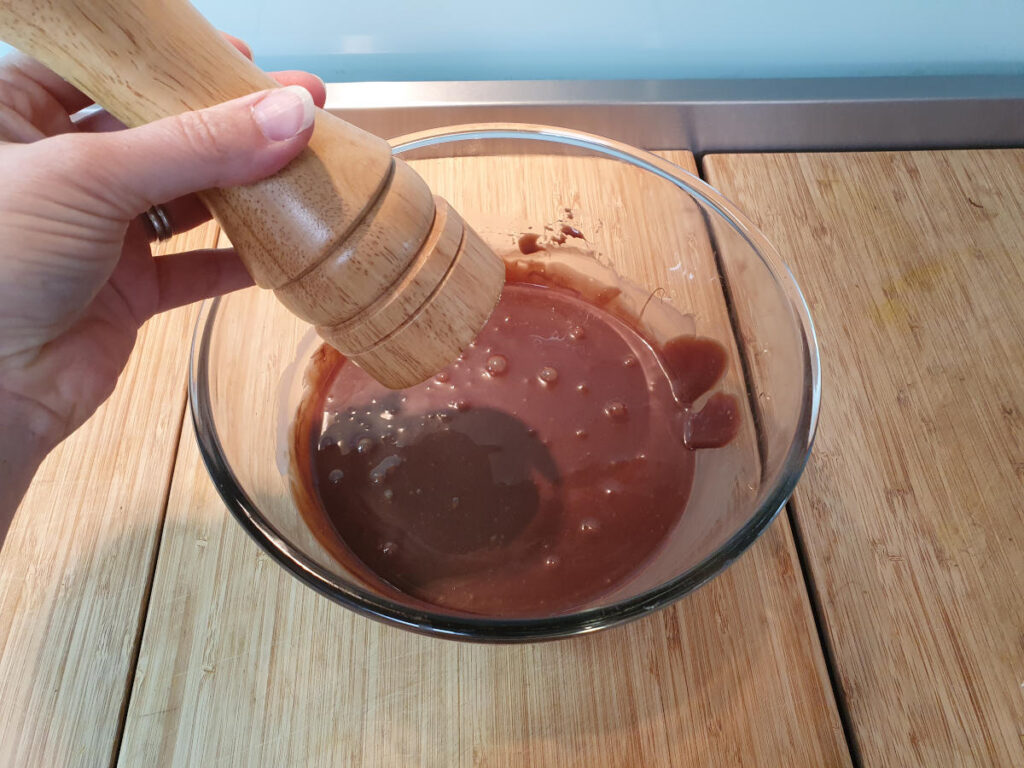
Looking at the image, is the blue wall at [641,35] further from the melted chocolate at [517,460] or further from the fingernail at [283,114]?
the fingernail at [283,114]

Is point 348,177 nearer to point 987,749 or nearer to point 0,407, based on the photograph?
point 0,407

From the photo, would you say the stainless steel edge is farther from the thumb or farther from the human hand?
the thumb

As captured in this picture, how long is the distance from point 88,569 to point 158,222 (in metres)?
0.37

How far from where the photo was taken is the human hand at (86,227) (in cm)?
51

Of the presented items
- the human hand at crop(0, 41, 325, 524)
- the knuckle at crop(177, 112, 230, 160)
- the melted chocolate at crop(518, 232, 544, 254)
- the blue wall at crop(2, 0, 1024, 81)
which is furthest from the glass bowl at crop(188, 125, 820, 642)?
the blue wall at crop(2, 0, 1024, 81)

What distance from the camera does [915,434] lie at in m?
0.86

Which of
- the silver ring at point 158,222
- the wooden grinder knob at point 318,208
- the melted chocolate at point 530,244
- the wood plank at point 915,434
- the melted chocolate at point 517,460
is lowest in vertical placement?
the wood plank at point 915,434

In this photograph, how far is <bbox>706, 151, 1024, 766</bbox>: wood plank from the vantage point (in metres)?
0.72

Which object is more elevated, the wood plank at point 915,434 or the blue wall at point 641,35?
the blue wall at point 641,35

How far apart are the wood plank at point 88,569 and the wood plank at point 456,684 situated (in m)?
0.03

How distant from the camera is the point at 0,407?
2.22 feet

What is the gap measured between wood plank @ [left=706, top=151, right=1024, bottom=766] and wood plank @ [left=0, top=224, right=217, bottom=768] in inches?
27.4

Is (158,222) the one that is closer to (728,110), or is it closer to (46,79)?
(46,79)

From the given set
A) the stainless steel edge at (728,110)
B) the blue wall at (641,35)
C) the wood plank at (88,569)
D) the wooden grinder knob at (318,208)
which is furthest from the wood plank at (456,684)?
the blue wall at (641,35)
